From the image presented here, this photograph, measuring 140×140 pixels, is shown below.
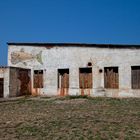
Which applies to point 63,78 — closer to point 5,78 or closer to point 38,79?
point 38,79

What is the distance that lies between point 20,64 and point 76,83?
5.53 m

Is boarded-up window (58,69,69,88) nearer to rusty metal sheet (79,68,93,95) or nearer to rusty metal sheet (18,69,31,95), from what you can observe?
rusty metal sheet (79,68,93,95)

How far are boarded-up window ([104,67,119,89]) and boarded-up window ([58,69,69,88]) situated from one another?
314 centimetres

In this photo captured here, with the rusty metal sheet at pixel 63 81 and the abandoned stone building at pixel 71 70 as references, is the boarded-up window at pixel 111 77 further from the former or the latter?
the rusty metal sheet at pixel 63 81

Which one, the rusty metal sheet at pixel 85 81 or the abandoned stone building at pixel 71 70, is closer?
the abandoned stone building at pixel 71 70

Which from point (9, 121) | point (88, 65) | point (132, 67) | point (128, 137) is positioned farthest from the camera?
point (88, 65)

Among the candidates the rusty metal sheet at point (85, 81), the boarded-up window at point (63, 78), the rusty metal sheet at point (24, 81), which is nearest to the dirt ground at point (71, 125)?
the rusty metal sheet at point (85, 81)

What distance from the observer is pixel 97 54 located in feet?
72.6

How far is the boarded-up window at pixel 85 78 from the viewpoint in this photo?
22391 mm

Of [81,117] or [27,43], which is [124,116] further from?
[27,43]

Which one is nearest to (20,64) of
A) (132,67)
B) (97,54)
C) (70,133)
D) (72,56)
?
(72,56)

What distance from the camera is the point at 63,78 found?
77.2 feet

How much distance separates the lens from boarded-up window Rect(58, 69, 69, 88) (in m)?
23.3

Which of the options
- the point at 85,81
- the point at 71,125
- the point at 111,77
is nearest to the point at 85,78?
the point at 85,81
